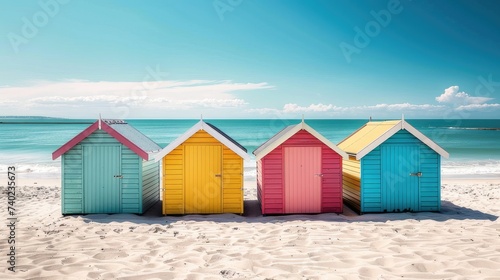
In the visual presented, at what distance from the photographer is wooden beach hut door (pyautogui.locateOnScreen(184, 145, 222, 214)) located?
10.2 meters

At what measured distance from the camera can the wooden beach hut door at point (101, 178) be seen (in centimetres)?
1019

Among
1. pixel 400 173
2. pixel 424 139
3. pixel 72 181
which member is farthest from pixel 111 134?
pixel 424 139

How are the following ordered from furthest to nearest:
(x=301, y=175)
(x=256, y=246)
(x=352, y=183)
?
1. (x=352, y=183)
2. (x=301, y=175)
3. (x=256, y=246)

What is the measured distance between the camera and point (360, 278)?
214 inches

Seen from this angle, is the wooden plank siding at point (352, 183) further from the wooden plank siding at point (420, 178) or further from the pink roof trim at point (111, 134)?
the pink roof trim at point (111, 134)

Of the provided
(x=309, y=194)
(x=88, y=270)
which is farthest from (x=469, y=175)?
(x=88, y=270)

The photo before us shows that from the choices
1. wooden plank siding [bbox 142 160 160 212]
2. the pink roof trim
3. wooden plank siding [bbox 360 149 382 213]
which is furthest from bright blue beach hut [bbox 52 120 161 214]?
wooden plank siding [bbox 360 149 382 213]

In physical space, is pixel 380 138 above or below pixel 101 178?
above

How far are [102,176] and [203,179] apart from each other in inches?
114

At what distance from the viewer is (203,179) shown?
10211 mm

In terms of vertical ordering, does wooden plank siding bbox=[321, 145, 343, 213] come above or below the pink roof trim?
below

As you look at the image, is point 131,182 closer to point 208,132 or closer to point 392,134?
point 208,132

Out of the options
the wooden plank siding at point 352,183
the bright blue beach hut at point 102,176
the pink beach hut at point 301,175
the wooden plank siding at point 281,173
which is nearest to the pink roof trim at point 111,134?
the bright blue beach hut at point 102,176

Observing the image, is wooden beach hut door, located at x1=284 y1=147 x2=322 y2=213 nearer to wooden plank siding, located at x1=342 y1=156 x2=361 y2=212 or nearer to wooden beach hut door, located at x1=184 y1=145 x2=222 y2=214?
wooden plank siding, located at x1=342 y1=156 x2=361 y2=212
